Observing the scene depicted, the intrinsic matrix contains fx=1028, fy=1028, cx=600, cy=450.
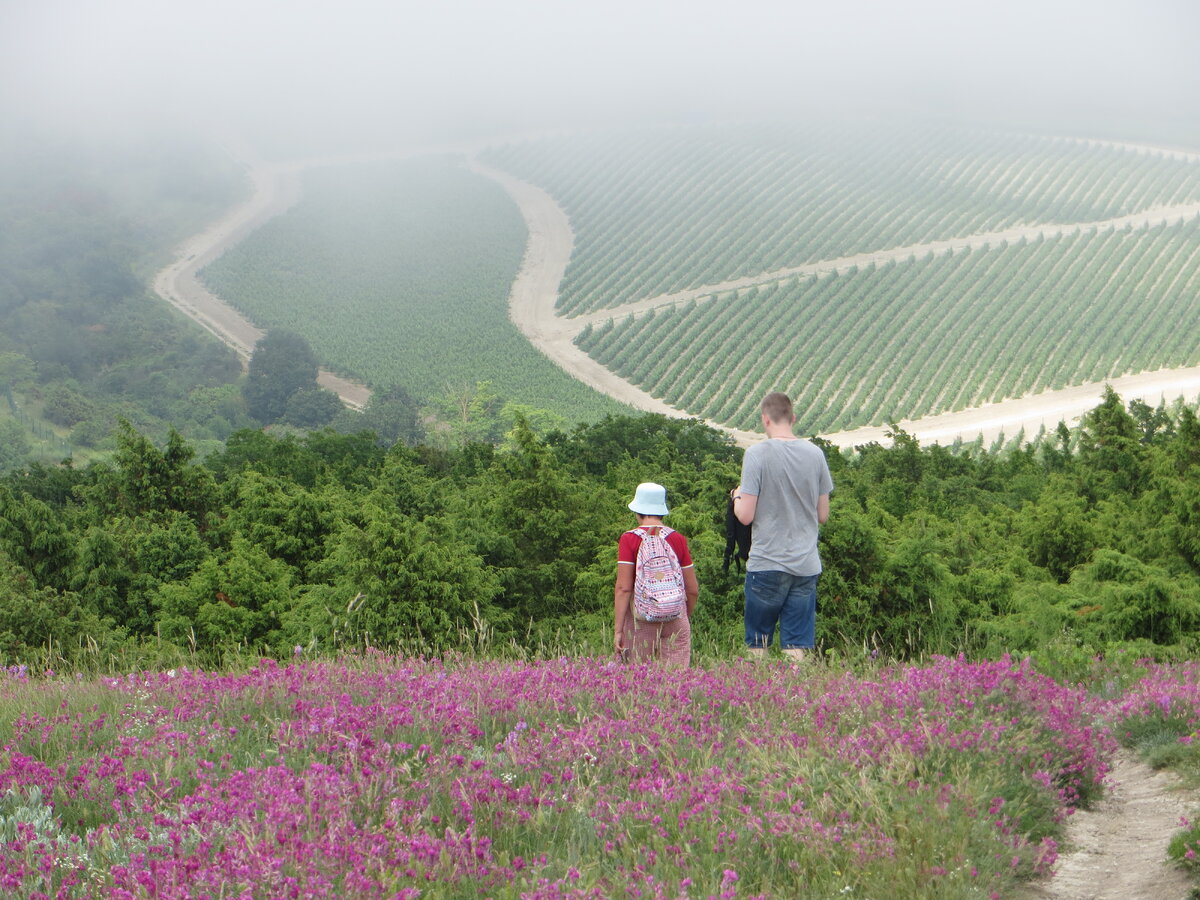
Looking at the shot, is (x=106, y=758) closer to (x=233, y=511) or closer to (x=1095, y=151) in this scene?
(x=233, y=511)

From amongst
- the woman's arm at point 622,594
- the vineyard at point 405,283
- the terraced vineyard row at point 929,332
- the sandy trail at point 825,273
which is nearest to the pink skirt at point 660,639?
the woman's arm at point 622,594

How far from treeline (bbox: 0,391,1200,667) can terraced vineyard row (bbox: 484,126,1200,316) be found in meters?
73.7

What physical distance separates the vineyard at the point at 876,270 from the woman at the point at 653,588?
188 feet

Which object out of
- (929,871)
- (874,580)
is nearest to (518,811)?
(929,871)

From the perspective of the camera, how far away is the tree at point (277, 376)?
277ft

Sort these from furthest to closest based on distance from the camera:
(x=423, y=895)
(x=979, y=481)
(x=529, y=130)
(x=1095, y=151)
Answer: (x=529, y=130)
(x=1095, y=151)
(x=979, y=481)
(x=423, y=895)

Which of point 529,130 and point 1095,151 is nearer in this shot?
point 1095,151

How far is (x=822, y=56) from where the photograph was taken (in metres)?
178

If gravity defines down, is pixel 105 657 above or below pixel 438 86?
below

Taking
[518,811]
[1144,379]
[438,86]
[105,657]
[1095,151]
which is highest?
[438,86]

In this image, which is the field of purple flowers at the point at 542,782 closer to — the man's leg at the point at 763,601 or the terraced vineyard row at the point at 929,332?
the man's leg at the point at 763,601

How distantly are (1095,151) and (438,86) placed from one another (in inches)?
4590

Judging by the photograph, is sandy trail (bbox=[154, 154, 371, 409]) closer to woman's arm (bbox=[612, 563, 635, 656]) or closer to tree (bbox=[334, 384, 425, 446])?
tree (bbox=[334, 384, 425, 446])

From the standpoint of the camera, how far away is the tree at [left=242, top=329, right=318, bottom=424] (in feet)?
277
